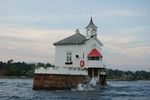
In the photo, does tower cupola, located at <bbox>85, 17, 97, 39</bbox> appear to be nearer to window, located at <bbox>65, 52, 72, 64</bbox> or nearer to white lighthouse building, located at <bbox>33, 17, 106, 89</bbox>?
white lighthouse building, located at <bbox>33, 17, 106, 89</bbox>

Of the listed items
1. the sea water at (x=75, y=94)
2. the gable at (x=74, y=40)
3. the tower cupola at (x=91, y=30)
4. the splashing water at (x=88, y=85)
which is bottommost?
the sea water at (x=75, y=94)

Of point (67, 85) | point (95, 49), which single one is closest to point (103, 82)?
point (95, 49)

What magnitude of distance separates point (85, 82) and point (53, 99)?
1694 cm

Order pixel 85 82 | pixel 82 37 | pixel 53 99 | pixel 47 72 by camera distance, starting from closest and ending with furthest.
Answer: pixel 53 99
pixel 47 72
pixel 85 82
pixel 82 37

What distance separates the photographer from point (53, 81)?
60938mm

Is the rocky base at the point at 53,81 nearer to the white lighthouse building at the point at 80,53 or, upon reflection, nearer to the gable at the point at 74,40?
the white lighthouse building at the point at 80,53

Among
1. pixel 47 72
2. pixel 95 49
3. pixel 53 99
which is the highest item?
pixel 95 49

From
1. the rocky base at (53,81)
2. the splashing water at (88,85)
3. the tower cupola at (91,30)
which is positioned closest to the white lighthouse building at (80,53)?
the tower cupola at (91,30)

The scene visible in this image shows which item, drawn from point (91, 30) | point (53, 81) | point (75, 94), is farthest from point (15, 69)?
point (75, 94)

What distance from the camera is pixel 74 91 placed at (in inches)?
2406

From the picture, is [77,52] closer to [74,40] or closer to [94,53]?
[74,40]

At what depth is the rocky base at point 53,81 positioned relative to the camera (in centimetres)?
6088

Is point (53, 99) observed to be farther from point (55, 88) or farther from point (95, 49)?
point (95, 49)

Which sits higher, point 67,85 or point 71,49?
point 71,49
